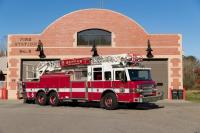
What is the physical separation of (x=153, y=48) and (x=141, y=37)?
1298 millimetres

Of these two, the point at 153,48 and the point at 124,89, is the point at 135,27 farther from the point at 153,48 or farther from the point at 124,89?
the point at 124,89

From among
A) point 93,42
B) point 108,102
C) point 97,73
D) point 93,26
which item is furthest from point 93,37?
point 108,102

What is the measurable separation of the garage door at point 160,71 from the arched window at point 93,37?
3709mm

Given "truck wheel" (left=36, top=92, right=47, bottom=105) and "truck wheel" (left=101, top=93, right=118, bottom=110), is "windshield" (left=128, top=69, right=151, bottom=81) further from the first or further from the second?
"truck wheel" (left=36, top=92, right=47, bottom=105)

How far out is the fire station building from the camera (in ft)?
96.2

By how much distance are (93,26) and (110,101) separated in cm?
1155

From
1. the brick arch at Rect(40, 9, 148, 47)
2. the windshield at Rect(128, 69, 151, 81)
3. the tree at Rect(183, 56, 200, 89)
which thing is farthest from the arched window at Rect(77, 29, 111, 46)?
the tree at Rect(183, 56, 200, 89)

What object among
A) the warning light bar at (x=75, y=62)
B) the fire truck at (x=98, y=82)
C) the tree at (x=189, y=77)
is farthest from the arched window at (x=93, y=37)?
the tree at (x=189, y=77)

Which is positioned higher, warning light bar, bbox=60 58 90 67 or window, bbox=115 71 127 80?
warning light bar, bbox=60 58 90 67

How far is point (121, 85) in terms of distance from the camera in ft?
62.3

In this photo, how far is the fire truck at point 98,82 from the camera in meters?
18.9

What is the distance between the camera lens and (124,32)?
29.6 metres

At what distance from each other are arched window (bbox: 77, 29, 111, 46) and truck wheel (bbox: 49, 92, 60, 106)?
8105 millimetres

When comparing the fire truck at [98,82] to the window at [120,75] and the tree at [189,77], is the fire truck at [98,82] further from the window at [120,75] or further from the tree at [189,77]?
the tree at [189,77]
